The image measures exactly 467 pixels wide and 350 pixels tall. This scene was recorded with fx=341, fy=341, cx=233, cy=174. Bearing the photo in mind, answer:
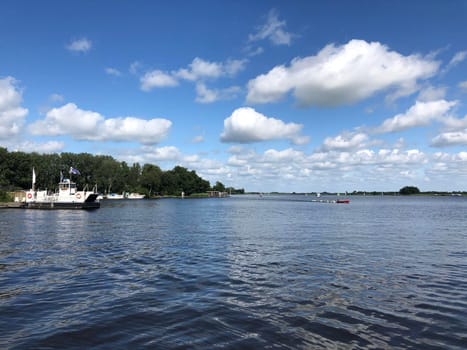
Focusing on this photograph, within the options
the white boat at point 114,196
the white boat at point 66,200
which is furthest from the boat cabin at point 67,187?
the white boat at point 114,196

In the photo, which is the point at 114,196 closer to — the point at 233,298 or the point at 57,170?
the point at 57,170

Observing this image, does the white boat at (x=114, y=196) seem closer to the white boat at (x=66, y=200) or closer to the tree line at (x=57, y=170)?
the tree line at (x=57, y=170)

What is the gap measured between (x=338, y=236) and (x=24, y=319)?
29.1 m

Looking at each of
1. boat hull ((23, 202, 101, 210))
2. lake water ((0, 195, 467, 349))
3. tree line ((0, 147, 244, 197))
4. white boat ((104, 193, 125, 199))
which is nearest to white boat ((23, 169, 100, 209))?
boat hull ((23, 202, 101, 210))

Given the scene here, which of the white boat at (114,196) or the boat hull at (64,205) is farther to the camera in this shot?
the white boat at (114,196)

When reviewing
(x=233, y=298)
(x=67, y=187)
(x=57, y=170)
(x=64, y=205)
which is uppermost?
(x=57, y=170)

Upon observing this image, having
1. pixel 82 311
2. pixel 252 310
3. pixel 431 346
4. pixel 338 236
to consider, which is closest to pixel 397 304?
pixel 431 346

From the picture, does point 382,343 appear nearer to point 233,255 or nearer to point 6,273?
point 233,255

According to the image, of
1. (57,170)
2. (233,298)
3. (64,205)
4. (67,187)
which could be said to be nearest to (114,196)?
(57,170)

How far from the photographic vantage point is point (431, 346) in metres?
9.52

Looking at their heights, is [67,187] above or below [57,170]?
below

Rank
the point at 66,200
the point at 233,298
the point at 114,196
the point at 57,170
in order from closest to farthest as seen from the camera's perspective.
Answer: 1. the point at 233,298
2. the point at 66,200
3. the point at 57,170
4. the point at 114,196

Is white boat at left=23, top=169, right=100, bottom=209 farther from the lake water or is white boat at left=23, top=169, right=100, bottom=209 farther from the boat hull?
the lake water

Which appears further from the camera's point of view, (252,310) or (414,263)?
(414,263)
